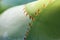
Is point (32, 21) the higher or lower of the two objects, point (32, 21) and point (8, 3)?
the lower

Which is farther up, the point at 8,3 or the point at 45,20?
the point at 8,3

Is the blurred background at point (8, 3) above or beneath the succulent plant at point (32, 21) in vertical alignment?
above

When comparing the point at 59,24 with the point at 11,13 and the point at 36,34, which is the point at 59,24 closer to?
the point at 36,34

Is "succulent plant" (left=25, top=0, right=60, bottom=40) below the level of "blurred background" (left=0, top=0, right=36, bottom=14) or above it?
below

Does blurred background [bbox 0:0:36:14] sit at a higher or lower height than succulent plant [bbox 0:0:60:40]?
higher

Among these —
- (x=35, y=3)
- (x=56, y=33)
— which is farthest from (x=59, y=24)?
(x=35, y=3)

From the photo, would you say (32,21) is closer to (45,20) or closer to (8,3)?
(45,20)

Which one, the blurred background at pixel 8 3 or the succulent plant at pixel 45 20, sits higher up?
the blurred background at pixel 8 3

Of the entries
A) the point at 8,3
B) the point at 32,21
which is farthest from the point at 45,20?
the point at 8,3
